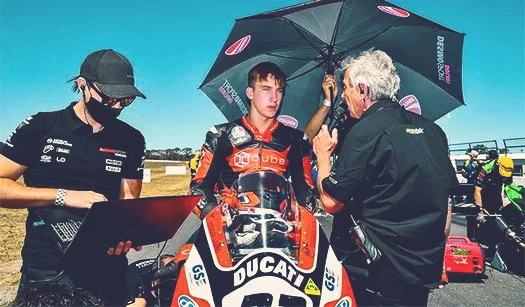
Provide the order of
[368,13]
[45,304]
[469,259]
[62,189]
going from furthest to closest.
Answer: [469,259], [368,13], [62,189], [45,304]

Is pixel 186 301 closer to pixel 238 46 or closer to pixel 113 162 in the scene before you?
pixel 113 162

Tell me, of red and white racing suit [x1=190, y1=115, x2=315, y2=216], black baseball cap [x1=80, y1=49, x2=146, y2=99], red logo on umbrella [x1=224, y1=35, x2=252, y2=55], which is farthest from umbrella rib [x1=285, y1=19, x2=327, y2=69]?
black baseball cap [x1=80, y1=49, x2=146, y2=99]

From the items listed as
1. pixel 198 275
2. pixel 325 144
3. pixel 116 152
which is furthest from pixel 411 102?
pixel 198 275

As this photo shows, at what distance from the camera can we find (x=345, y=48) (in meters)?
5.36

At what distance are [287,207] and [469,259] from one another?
5387mm

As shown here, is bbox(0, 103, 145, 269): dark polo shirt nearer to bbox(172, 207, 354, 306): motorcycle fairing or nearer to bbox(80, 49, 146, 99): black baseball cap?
bbox(80, 49, 146, 99): black baseball cap

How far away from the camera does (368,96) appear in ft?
9.05

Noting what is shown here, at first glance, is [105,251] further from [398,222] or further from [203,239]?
[398,222]

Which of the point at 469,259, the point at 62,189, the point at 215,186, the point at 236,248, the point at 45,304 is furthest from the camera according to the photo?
the point at 469,259

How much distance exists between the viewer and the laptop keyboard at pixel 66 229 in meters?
2.40

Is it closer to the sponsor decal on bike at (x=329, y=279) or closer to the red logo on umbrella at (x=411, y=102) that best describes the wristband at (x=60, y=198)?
the sponsor decal on bike at (x=329, y=279)

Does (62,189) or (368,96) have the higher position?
(368,96)

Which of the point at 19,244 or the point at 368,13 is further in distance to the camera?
the point at 19,244

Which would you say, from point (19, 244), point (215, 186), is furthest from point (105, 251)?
point (19, 244)
